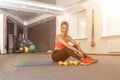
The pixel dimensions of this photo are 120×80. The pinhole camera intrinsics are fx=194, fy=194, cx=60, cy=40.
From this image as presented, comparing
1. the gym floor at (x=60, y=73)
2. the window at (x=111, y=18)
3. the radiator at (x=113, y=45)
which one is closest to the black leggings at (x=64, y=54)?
the gym floor at (x=60, y=73)

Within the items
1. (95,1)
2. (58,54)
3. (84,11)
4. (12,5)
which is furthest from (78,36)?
(58,54)

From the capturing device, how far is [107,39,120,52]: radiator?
5914 millimetres

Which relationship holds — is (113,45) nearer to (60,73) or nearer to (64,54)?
(64,54)

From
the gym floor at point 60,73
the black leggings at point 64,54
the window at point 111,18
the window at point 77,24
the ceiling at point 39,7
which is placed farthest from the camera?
the window at point 77,24

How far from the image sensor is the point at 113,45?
607 centimetres

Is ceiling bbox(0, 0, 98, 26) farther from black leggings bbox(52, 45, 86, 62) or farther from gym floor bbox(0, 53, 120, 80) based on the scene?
gym floor bbox(0, 53, 120, 80)

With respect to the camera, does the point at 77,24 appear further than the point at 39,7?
Yes

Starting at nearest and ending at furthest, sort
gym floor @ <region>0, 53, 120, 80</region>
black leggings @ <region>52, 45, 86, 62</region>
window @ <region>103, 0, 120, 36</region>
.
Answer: gym floor @ <region>0, 53, 120, 80</region> → black leggings @ <region>52, 45, 86, 62</region> → window @ <region>103, 0, 120, 36</region>

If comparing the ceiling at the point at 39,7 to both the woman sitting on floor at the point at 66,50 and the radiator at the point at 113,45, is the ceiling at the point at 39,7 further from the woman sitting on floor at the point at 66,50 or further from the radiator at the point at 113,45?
the woman sitting on floor at the point at 66,50

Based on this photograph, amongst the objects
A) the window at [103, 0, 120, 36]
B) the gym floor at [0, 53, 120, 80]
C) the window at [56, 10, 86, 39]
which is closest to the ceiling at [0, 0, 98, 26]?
the window at [56, 10, 86, 39]

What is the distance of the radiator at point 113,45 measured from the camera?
19.4ft

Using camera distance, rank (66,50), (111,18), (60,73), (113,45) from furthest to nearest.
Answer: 1. (111,18)
2. (113,45)
3. (66,50)
4. (60,73)

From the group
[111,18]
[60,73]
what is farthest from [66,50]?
[111,18]

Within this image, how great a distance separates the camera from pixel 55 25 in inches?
389
